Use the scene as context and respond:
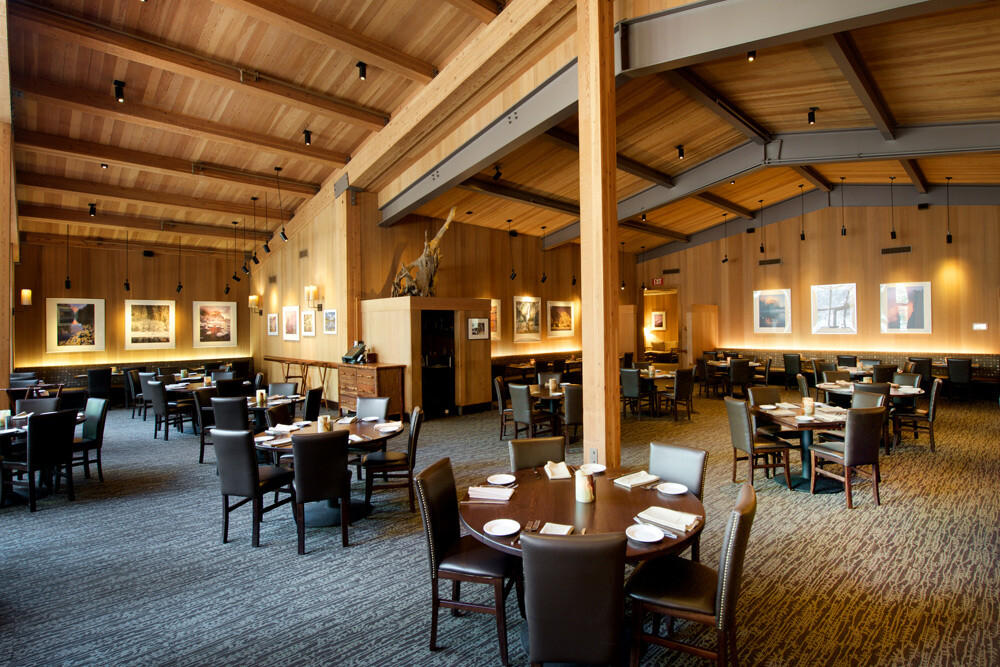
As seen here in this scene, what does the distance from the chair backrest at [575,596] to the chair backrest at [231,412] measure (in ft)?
15.7

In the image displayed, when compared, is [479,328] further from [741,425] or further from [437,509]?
[437,509]

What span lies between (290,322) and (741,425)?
9991mm

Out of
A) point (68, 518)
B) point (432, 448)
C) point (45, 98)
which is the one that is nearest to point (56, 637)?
point (68, 518)

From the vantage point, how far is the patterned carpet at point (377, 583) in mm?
2553

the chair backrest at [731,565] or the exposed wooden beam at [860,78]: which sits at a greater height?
the exposed wooden beam at [860,78]

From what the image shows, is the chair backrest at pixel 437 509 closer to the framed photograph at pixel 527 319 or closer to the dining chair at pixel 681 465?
the dining chair at pixel 681 465

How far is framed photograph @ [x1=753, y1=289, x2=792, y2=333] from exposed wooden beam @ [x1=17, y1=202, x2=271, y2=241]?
43.2 feet

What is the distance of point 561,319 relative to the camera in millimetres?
13625

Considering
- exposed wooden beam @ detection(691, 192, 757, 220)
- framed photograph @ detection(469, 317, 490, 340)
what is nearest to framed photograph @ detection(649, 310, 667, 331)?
exposed wooden beam @ detection(691, 192, 757, 220)

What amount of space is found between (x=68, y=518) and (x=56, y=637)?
7.47 feet

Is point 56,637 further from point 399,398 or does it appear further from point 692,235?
point 692,235

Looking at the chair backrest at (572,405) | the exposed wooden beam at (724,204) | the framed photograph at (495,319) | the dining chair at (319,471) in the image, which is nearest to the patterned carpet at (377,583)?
the dining chair at (319,471)

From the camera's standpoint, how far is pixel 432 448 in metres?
6.71

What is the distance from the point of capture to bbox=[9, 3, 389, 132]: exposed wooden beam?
5047 mm
